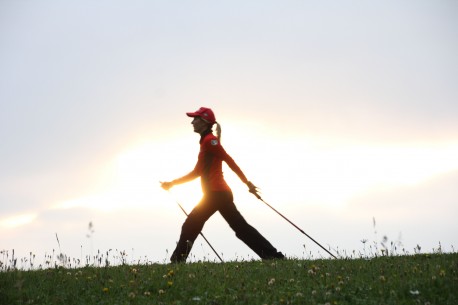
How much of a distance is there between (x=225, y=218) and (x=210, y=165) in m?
1.13

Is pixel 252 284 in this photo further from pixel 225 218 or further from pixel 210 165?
pixel 210 165

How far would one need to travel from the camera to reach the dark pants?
36.3 feet

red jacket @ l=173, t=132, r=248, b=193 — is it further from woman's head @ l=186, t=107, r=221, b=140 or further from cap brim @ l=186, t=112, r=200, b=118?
cap brim @ l=186, t=112, r=200, b=118

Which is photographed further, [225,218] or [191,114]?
[191,114]

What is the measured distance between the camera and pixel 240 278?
8617mm

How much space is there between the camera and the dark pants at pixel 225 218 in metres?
11.1

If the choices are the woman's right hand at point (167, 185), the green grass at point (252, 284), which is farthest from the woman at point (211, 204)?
the green grass at point (252, 284)

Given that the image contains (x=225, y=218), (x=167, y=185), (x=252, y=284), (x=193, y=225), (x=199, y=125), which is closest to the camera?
(x=252, y=284)

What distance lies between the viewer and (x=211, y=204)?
11.1m

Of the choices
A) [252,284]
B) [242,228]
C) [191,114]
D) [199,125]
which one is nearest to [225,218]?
[242,228]

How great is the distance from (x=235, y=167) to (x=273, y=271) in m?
2.84

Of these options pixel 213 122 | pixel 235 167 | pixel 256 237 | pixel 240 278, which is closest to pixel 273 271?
pixel 240 278

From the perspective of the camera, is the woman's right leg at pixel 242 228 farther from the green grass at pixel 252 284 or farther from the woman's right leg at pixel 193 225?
the green grass at pixel 252 284

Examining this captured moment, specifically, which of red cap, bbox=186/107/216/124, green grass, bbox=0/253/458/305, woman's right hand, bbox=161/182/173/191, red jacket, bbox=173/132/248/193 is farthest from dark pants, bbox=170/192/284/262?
red cap, bbox=186/107/216/124
